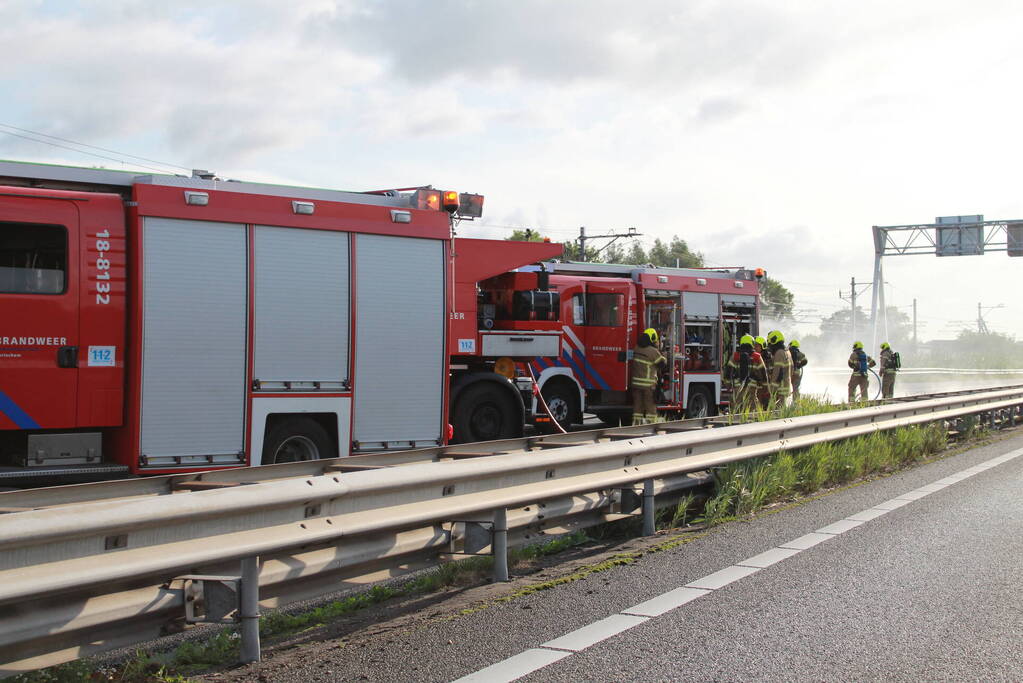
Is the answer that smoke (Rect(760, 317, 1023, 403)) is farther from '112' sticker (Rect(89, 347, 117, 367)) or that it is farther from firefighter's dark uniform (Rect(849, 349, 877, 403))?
'112' sticker (Rect(89, 347, 117, 367))

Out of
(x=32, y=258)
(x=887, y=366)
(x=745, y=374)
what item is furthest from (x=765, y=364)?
(x=32, y=258)

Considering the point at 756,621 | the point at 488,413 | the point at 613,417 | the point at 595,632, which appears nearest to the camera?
the point at 595,632

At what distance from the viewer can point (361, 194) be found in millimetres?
10562

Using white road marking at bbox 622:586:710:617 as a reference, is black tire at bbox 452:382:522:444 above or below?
above

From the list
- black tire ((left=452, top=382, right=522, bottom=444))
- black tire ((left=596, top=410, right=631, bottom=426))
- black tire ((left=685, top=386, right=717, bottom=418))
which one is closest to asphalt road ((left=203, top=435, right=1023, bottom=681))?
black tire ((left=452, top=382, right=522, bottom=444))

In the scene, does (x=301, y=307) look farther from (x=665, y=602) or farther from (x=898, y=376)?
(x=898, y=376)

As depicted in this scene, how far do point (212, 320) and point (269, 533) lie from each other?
5.06 meters

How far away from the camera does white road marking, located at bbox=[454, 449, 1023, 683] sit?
4477 mm

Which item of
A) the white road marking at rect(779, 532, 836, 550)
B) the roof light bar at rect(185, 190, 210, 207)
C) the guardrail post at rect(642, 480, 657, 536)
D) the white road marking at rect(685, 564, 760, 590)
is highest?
the roof light bar at rect(185, 190, 210, 207)

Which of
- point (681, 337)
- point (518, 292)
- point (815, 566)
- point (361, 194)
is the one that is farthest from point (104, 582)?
point (681, 337)

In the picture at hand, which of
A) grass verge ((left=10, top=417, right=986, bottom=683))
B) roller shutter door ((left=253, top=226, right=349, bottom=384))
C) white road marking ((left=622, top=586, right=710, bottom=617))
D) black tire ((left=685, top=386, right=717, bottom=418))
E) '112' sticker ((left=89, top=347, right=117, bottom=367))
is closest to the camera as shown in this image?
grass verge ((left=10, top=417, right=986, bottom=683))

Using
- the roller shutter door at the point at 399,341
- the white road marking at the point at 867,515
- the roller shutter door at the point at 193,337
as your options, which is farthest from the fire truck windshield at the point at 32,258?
the white road marking at the point at 867,515

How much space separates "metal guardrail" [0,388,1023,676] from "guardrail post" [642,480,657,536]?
0.02 metres

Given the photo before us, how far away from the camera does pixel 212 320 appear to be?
925 centimetres
